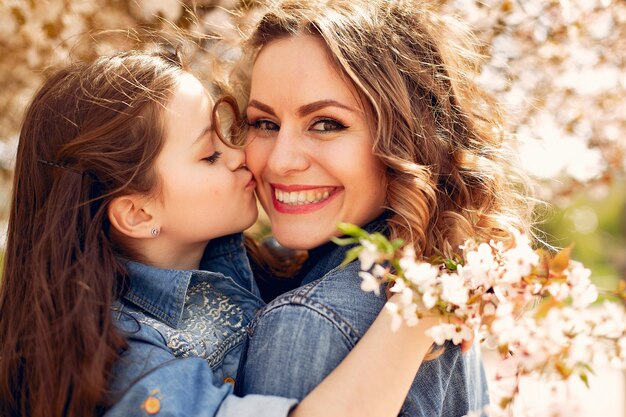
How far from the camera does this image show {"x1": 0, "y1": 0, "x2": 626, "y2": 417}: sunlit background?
291 centimetres

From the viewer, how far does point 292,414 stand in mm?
1681

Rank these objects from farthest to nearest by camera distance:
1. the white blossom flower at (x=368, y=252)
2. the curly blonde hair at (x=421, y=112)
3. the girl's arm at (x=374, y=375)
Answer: the curly blonde hair at (x=421, y=112) → the girl's arm at (x=374, y=375) → the white blossom flower at (x=368, y=252)

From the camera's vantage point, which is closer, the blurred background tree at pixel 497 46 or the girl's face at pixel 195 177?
the girl's face at pixel 195 177

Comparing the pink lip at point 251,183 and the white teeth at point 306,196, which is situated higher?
the white teeth at point 306,196

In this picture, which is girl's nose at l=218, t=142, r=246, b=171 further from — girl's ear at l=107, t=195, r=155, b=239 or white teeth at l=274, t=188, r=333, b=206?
girl's ear at l=107, t=195, r=155, b=239

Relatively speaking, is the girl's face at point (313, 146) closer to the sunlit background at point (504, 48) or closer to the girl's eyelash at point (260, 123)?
the girl's eyelash at point (260, 123)

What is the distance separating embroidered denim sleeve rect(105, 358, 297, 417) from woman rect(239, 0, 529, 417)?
438mm

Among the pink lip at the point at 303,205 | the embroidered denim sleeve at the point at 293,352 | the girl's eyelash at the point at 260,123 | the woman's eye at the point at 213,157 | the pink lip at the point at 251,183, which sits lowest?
the embroidered denim sleeve at the point at 293,352

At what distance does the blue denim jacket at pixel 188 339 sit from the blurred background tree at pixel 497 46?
983 mm

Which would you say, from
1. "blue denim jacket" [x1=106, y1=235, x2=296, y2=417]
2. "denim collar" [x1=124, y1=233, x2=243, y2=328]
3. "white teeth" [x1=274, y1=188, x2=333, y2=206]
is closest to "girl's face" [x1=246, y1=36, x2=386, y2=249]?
Result: "white teeth" [x1=274, y1=188, x2=333, y2=206]

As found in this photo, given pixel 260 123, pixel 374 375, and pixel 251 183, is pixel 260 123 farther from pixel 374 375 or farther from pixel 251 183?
pixel 374 375

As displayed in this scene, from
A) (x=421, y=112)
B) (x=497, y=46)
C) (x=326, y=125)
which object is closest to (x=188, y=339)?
(x=326, y=125)

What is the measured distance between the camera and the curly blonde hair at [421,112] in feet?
7.04

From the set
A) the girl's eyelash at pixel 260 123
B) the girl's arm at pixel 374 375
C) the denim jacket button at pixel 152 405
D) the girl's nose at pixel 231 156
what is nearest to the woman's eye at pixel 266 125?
the girl's eyelash at pixel 260 123
